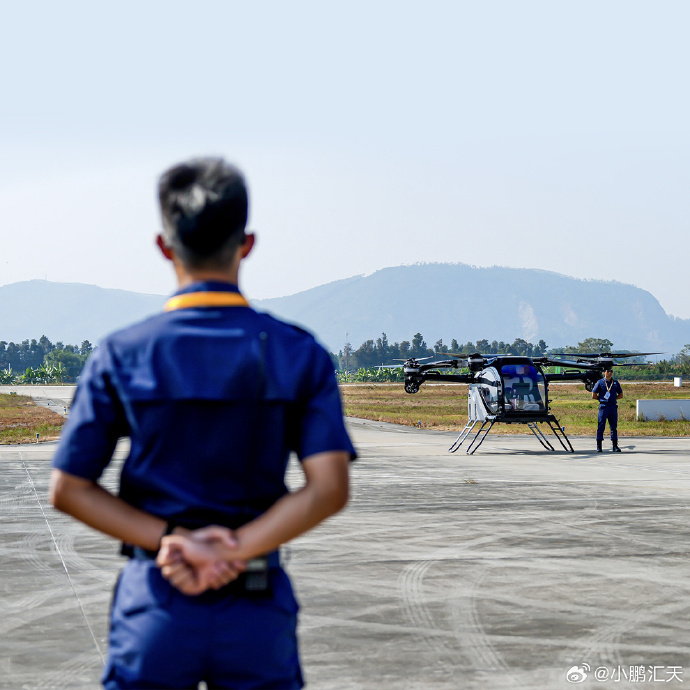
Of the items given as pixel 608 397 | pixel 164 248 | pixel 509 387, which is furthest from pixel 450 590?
pixel 509 387

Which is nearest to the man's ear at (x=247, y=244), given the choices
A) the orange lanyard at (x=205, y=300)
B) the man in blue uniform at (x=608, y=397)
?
the orange lanyard at (x=205, y=300)

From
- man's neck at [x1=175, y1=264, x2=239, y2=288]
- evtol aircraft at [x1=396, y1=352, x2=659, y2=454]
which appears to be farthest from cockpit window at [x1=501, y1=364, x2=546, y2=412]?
man's neck at [x1=175, y1=264, x2=239, y2=288]

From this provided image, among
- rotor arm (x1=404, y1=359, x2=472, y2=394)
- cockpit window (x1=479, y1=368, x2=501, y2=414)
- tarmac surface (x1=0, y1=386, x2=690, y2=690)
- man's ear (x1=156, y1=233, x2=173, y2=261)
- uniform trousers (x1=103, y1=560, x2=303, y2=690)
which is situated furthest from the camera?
rotor arm (x1=404, y1=359, x2=472, y2=394)

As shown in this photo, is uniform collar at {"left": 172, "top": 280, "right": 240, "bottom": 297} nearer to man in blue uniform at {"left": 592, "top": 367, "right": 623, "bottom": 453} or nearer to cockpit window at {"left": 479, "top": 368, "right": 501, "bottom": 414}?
man in blue uniform at {"left": 592, "top": 367, "right": 623, "bottom": 453}

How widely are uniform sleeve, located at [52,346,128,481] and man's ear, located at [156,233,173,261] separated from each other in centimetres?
40

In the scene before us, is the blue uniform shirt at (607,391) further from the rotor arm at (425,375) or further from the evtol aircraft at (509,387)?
the rotor arm at (425,375)

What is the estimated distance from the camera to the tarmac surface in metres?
6.66

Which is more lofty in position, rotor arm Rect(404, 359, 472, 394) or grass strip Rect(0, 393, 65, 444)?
rotor arm Rect(404, 359, 472, 394)

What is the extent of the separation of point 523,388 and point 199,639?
79.7 feet

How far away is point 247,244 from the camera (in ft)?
10.3

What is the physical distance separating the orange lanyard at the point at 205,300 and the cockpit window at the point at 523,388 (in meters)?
23.8

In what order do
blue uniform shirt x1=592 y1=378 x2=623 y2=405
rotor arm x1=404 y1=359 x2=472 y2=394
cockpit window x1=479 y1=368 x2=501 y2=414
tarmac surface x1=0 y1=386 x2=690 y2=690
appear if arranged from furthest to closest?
rotor arm x1=404 y1=359 x2=472 y2=394 → cockpit window x1=479 y1=368 x2=501 y2=414 → blue uniform shirt x1=592 y1=378 x2=623 y2=405 → tarmac surface x1=0 y1=386 x2=690 y2=690

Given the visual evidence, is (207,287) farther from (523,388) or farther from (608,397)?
(523,388)

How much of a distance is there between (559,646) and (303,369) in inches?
200
